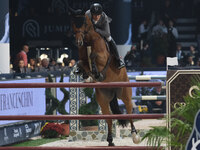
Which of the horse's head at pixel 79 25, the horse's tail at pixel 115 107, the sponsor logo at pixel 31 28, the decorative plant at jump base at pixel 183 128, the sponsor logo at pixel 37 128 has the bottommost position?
the sponsor logo at pixel 37 128

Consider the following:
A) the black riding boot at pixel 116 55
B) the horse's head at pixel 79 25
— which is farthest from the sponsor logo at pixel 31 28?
the horse's head at pixel 79 25

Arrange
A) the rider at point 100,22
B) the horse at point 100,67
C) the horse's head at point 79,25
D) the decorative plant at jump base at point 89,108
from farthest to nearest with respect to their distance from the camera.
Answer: the decorative plant at jump base at point 89,108, the rider at point 100,22, the horse at point 100,67, the horse's head at point 79,25

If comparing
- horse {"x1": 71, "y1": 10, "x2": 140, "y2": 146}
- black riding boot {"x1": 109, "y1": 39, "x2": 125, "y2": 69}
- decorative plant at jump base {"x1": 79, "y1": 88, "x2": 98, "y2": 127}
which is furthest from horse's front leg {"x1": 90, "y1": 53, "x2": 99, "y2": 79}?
decorative plant at jump base {"x1": 79, "y1": 88, "x2": 98, "y2": 127}

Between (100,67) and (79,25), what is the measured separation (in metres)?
1.08

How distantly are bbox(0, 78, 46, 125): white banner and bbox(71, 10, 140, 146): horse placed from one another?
7.95 feet

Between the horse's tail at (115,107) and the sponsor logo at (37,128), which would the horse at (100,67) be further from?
the sponsor logo at (37,128)

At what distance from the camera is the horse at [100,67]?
9664 millimetres

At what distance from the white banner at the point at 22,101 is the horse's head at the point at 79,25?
3069mm

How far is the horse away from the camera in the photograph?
966 cm

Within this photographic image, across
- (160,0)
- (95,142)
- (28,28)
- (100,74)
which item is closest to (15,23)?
(28,28)

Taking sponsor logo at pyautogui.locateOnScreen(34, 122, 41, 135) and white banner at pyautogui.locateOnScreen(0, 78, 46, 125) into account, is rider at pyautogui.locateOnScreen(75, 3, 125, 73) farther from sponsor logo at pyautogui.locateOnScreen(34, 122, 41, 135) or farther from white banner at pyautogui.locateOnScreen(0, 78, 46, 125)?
sponsor logo at pyautogui.locateOnScreen(34, 122, 41, 135)

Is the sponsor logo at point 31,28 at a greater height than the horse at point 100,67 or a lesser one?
greater

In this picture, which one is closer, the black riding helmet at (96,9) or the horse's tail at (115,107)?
the black riding helmet at (96,9)

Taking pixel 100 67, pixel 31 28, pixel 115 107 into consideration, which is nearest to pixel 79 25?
pixel 100 67
